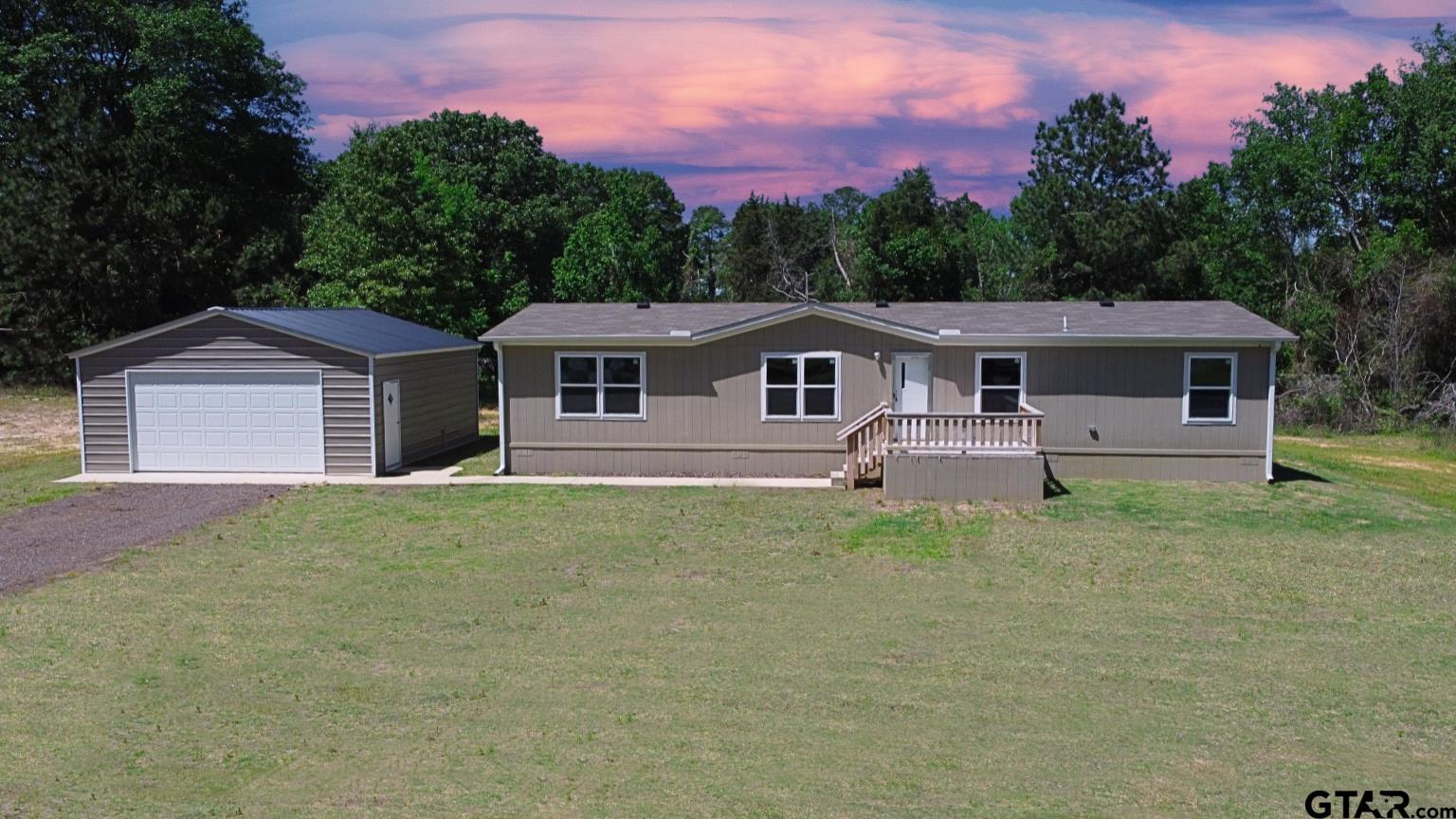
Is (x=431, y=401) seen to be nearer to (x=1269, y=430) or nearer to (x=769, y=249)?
(x=1269, y=430)

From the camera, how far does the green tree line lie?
1252 inches

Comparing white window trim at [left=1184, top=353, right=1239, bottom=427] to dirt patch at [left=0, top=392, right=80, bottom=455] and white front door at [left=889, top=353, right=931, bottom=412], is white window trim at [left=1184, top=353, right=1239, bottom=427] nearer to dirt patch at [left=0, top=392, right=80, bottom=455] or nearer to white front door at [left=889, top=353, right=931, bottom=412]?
white front door at [left=889, top=353, right=931, bottom=412]

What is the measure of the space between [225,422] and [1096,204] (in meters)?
27.0

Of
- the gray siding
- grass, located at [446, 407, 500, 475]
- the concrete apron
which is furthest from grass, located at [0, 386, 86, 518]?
grass, located at [446, 407, 500, 475]

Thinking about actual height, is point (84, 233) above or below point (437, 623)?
above

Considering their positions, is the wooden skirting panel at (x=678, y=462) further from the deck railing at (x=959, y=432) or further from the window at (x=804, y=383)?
the deck railing at (x=959, y=432)

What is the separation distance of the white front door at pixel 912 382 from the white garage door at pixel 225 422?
32.7 feet

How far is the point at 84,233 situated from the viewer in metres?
33.3

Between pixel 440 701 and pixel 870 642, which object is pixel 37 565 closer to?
pixel 440 701

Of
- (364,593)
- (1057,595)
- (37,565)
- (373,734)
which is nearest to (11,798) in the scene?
(373,734)

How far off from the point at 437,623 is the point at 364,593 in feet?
5.19

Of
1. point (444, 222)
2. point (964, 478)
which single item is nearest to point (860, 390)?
point (964, 478)

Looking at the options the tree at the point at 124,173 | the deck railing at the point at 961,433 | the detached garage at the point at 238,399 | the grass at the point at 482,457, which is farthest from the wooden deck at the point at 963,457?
the tree at the point at 124,173

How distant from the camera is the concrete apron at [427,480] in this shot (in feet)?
60.2
